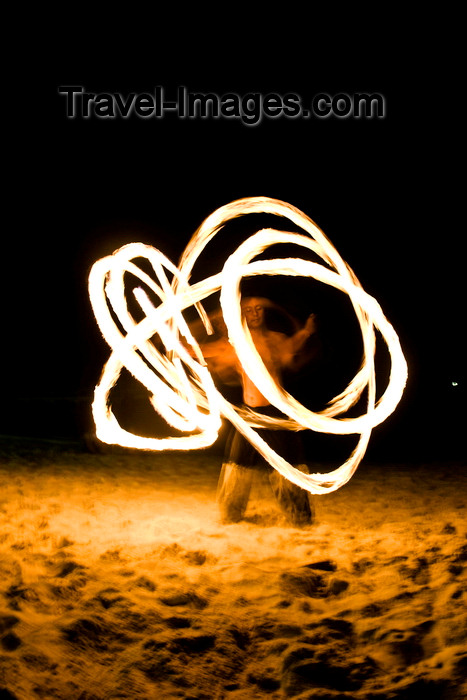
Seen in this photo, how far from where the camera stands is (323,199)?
12.7 meters

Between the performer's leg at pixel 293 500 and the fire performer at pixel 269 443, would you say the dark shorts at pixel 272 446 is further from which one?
the performer's leg at pixel 293 500

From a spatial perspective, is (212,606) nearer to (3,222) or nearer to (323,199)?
(323,199)

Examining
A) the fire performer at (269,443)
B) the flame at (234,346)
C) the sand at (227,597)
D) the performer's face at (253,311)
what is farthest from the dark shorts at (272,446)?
the performer's face at (253,311)

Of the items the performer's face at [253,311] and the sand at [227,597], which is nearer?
the sand at [227,597]

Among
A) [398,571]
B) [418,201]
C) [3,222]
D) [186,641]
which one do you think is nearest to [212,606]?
[186,641]

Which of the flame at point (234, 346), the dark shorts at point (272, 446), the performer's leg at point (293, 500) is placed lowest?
the performer's leg at point (293, 500)

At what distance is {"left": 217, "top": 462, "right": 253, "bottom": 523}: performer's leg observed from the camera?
4.82 meters

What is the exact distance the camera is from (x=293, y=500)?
4730mm

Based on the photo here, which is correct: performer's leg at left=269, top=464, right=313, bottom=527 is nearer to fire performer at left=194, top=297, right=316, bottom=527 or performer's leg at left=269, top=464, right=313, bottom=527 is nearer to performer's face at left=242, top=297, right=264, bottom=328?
fire performer at left=194, top=297, right=316, bottom=527

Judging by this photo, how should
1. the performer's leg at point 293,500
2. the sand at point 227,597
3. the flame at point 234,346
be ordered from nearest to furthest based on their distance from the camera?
the sand at point 227,597 → the flame at point 234,346 → the performer's leg at point 293,500

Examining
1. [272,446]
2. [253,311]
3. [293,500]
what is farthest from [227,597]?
[253,311]

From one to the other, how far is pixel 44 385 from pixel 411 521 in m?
9.63

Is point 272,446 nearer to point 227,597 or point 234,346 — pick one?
point 234,346

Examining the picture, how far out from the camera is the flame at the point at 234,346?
4293 mm
